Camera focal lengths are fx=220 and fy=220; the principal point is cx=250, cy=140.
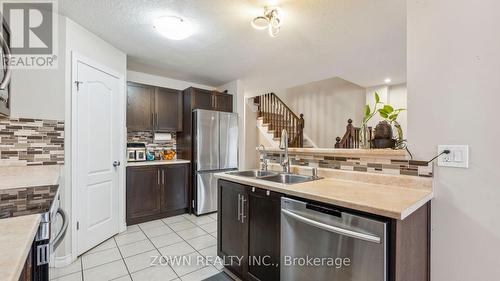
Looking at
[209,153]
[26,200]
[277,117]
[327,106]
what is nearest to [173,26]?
[26,200]

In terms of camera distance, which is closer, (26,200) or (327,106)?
(26,200)

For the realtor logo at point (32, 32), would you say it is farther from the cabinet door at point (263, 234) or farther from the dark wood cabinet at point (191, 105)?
the cabinet door at point (263, 234)

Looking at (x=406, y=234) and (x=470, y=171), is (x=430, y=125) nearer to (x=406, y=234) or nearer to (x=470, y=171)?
(x=470, y=171)

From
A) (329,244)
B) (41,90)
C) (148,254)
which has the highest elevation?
(41,90)

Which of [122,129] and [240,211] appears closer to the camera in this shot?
[240,211]

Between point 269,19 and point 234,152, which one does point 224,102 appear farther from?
point 269,19

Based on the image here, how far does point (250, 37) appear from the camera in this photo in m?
2.54

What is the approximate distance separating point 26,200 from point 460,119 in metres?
2.43

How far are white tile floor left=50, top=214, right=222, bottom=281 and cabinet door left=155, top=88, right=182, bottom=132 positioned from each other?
157 centimetres

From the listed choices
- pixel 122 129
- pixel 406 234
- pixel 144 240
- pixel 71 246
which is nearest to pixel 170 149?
pixel 122 129

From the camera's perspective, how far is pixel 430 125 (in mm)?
1429

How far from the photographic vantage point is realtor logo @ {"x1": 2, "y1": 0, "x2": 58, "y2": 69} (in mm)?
1972

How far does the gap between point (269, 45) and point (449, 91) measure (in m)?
1.93

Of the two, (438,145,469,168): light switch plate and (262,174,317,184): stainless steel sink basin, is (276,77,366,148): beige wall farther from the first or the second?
(438,145,469,168): light switch plate
